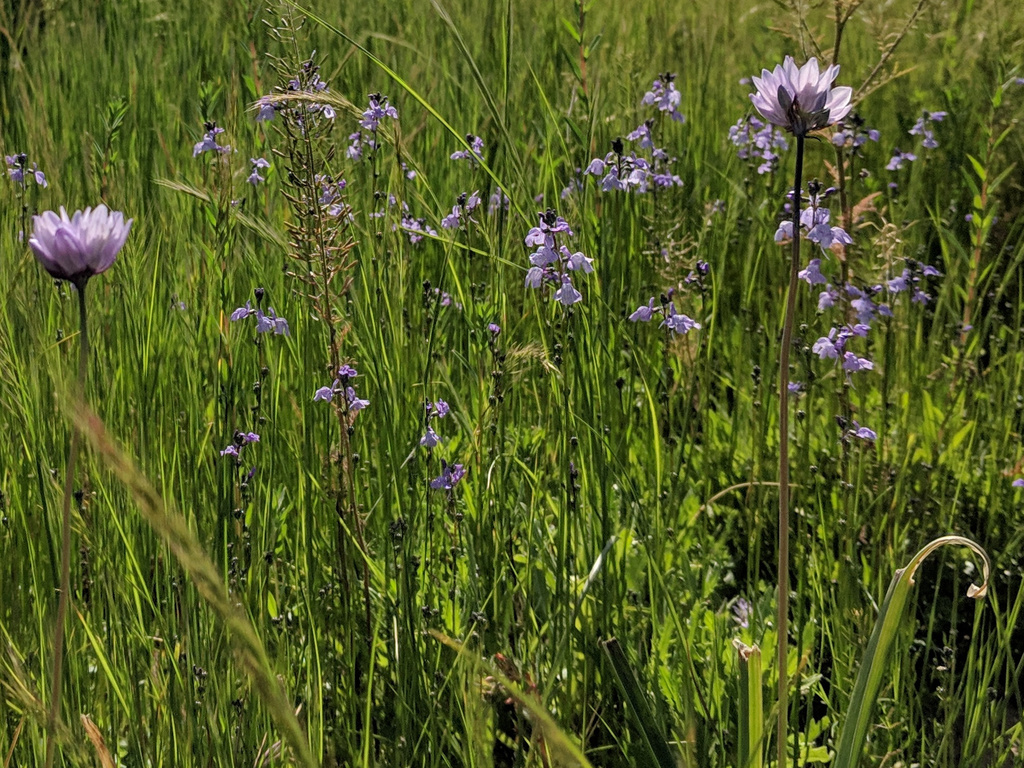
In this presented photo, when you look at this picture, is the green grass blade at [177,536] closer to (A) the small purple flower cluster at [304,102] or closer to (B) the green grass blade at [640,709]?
(B) the green grass blade at [640,709]

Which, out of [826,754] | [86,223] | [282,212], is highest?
[86,223]

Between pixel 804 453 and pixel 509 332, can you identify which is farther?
pixel 509 332

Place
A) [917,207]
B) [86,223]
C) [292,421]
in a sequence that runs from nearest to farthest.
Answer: [86,223], [292,421], [917,207]

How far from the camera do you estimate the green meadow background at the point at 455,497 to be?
1.44 m

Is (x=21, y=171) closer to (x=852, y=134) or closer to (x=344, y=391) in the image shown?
(x=344, y=391)

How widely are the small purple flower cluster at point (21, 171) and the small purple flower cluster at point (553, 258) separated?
4.09ft

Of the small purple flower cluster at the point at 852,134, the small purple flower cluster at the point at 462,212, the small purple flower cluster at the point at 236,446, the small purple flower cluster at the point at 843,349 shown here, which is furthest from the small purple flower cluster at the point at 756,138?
the small purple flower cluster at the point at 236,446

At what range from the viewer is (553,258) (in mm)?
1642

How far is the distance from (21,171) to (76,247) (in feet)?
5.34

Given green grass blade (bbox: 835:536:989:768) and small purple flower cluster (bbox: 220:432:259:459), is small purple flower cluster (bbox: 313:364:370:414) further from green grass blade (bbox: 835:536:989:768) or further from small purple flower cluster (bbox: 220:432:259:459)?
green grass blade (bbox: 835:536:989:768)

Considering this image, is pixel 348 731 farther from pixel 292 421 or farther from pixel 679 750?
pixel 292 421

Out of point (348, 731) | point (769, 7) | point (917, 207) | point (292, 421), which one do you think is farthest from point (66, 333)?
point (769, 7)

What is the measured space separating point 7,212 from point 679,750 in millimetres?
1765

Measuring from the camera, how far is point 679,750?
1.44 m
